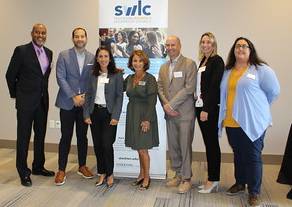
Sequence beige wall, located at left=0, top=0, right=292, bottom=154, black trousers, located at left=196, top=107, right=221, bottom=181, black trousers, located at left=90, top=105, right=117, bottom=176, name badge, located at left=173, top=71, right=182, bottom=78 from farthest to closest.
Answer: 1. beige wall, located at left=0, top=0, right=292, bottom=154
2. black trousers, located at left=90, top=105, right=117, bottom=176
3. name badge, located at left=173, top=71, right=182, bottom=78
4. black trousers, located at left=196, top=107, right=221, bottom=181

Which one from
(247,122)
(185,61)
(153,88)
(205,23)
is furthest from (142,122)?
(205,23)

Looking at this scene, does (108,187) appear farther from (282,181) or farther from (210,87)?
(282,181)

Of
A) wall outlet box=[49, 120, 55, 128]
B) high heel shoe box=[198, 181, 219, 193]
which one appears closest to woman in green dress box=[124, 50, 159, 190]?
high heel shoe box=[198, 181, 219, 193]

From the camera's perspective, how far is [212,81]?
3389mm

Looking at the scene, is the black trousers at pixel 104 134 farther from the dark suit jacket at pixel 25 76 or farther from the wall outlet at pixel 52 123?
the wall outlet at pixel 52 123

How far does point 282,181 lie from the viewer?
359 centimetres

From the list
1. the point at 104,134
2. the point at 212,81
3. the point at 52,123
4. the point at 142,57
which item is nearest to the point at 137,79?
the point at 142,57

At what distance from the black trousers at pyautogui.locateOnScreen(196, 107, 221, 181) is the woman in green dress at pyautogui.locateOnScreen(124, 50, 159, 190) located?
478 mm

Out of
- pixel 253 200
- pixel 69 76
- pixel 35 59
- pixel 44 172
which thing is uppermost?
pixel 35 59

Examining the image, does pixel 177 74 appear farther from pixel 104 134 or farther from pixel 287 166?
pixel 287 166

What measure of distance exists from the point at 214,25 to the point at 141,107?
5.91 feet

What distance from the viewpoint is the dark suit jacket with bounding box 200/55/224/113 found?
3365 millimetres

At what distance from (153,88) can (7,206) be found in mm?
1732

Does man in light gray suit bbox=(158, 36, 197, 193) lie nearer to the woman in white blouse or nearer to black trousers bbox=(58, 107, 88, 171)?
the woman in white blouse
